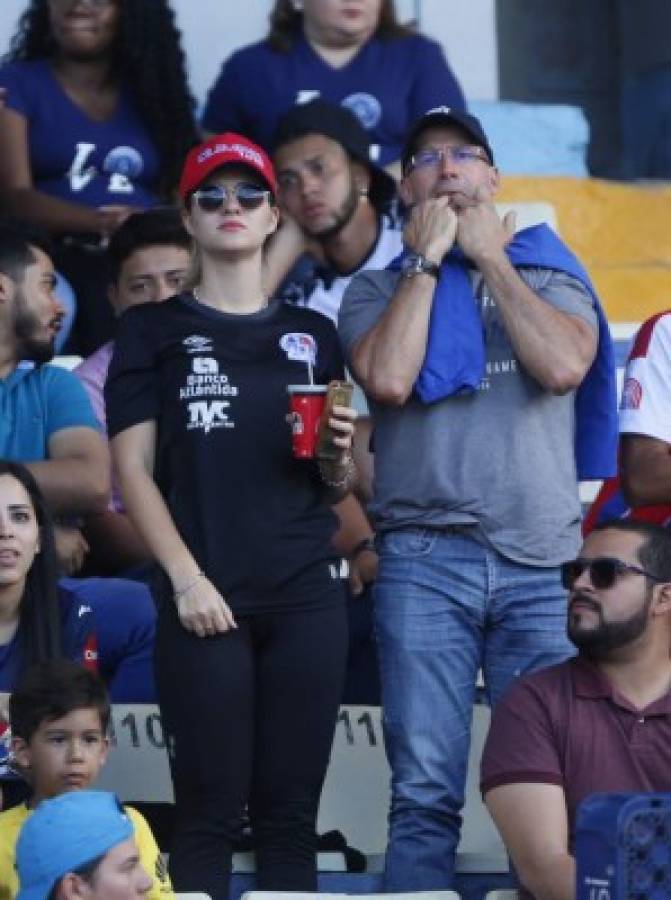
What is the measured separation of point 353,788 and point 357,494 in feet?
3.26

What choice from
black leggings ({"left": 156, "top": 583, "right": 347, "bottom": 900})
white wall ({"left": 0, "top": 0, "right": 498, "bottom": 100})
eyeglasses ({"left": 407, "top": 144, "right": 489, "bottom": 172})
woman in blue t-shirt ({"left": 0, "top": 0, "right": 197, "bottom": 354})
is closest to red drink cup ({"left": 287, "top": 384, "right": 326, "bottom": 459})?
black leggings ({"left": 156, "top": 583, "right": 347, "bottom": 900})

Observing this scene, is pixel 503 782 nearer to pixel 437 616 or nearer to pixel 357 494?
pixel 437 616

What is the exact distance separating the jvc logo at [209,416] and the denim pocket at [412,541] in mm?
495

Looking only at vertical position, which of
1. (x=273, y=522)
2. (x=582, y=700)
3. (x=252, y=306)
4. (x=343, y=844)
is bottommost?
(x=343, y=844)

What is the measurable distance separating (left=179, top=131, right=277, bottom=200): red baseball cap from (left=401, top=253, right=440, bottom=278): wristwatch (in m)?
0.37

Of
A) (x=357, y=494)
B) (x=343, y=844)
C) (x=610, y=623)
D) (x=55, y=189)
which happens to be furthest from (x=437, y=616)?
(x=55, y=189)

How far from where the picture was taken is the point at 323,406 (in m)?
→ 5.96

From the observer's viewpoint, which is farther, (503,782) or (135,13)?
→ (135,13)

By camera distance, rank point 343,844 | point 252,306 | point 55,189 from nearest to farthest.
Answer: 1. point 252,306
2. point 343,844
3. point 55,189

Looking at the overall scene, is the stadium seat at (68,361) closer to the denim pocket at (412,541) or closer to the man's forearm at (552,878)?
the denim pocket at (412,541)

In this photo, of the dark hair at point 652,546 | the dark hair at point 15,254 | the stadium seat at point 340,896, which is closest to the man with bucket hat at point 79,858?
the stadium seat at point 340,896

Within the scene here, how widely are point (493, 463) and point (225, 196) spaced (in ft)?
2.89

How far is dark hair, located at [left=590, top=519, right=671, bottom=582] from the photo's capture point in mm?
6168

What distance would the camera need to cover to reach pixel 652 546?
6180 mm
